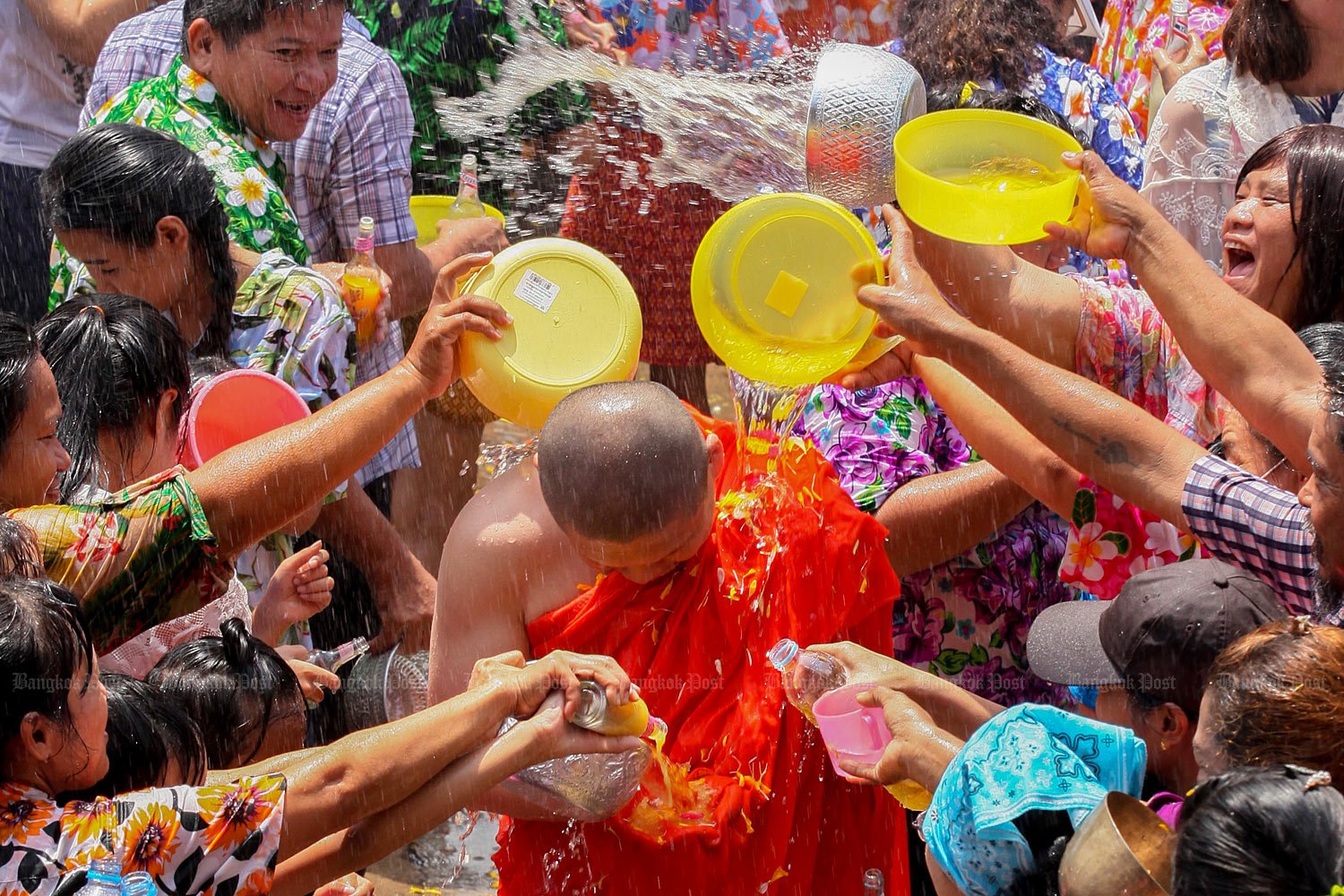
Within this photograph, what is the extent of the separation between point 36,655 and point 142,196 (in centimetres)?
191

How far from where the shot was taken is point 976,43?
15.6ft

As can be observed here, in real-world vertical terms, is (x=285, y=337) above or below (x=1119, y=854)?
below

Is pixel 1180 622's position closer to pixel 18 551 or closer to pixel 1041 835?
pixel 1041 835

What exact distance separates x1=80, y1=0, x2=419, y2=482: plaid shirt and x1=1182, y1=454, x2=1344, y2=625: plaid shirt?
2855 mm

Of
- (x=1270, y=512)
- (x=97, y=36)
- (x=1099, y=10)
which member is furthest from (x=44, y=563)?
(x=1099, y=10)

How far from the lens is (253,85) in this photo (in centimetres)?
448

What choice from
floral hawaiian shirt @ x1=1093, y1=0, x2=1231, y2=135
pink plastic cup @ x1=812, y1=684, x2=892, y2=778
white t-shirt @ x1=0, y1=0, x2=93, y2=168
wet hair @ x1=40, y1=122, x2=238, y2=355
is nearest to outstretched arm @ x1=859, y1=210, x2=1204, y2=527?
pink plastic cup @ x1=812, y1=684, x2=892, y2=778

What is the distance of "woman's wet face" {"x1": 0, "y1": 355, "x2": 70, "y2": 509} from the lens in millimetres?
3002

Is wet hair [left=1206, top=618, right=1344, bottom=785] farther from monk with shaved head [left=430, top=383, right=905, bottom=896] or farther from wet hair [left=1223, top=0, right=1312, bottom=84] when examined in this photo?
wet hair [left=1223, top=0, right=1312, bottom=84]

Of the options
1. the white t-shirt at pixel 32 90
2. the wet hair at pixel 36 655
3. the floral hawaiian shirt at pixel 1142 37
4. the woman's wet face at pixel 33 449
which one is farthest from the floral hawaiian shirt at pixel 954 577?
the white t-shirt at pixel 32 90

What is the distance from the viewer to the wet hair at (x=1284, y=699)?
2250 mm

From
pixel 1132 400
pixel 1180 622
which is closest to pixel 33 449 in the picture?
pixel 1180 622

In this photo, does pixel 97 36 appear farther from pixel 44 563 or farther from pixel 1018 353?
pixel 1018 353

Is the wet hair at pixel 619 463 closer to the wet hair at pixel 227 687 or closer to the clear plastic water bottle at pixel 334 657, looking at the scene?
the wet hair at pixel 227 687
